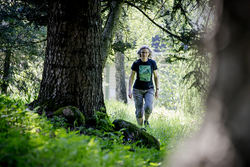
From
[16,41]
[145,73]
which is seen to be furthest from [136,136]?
[16,41]

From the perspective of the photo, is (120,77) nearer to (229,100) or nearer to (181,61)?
(181,61)

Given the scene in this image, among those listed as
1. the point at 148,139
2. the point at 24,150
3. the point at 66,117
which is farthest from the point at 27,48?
the point at 24,150

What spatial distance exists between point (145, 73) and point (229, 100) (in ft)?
14.7

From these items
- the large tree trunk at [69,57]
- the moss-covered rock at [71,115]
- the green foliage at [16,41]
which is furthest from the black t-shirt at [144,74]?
the moss-covered rock at [71,115]

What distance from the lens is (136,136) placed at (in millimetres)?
3914

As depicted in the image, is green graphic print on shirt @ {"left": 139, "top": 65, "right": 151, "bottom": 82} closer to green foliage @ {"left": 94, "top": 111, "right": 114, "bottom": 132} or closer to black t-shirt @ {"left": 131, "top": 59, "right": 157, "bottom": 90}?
black t-shirt @ {"left": 131, "top": 59, "right": 157, "bottom": 90}

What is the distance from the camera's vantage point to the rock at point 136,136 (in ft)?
12.5

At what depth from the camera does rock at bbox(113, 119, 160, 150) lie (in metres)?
3.80

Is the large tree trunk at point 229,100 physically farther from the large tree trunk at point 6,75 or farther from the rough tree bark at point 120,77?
the rough tree bark at point 120,77

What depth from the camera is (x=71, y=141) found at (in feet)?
6.98

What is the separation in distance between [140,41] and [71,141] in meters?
12.3

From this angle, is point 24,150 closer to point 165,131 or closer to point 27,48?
point 165,131

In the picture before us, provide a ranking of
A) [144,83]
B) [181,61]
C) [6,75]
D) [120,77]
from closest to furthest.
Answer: [181,61], [144,83], [6,75], [120,77]

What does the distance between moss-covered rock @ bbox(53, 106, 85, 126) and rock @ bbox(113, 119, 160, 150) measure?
664 mm
